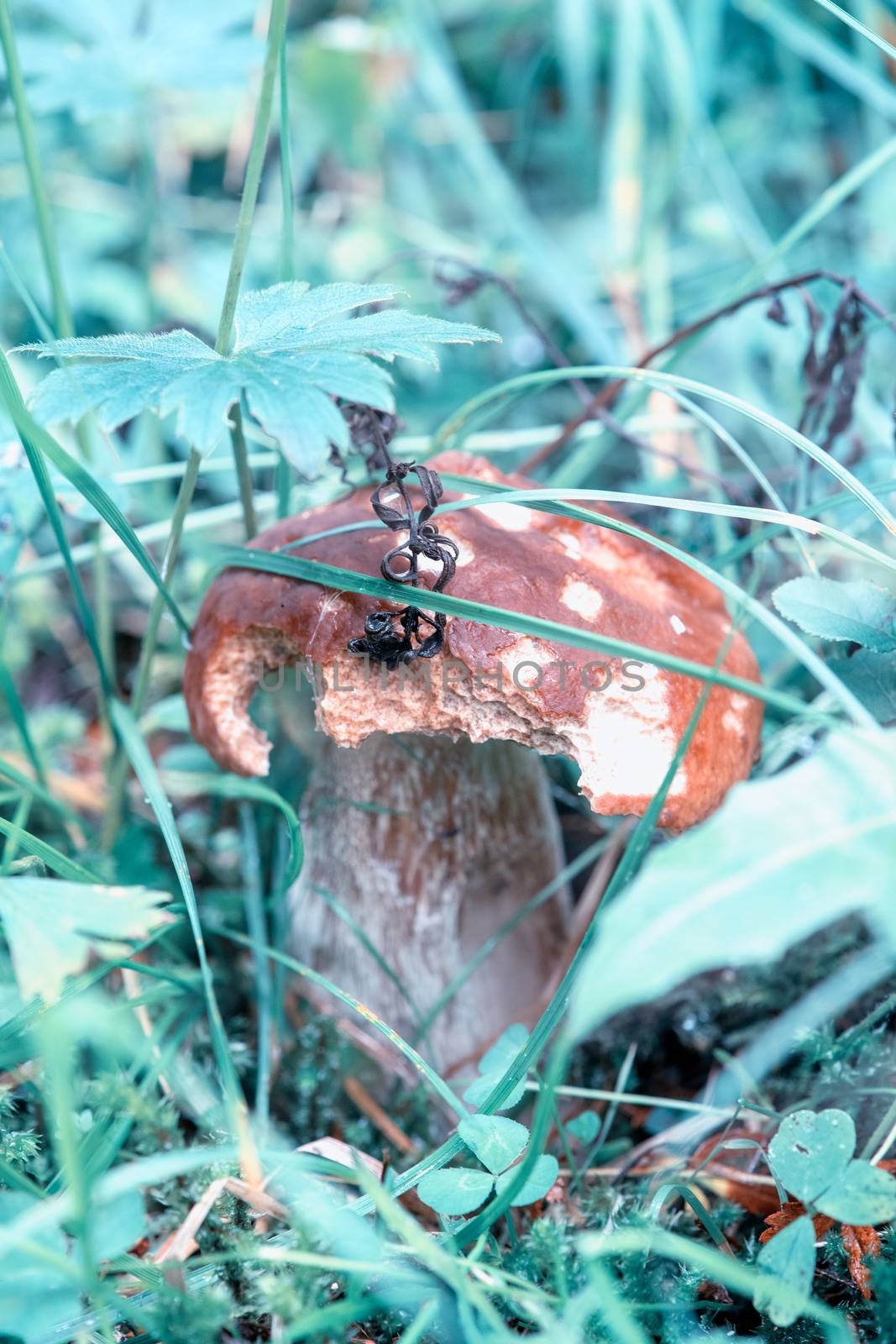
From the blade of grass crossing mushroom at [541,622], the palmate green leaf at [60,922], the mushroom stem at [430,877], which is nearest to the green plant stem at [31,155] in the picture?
the blade of grass crossing mushroom at [541,622]

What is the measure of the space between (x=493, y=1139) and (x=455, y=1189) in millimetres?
63

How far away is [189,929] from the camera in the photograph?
155 cm

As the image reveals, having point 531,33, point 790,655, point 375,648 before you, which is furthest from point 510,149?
point 375,648

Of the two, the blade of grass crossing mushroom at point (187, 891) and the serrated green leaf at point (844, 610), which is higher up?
the serrated green leaf at point (844, 610)

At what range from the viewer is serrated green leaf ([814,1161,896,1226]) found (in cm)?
93

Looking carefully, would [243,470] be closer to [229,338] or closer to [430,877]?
[229,338]

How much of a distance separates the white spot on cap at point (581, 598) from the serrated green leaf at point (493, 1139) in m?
0.57

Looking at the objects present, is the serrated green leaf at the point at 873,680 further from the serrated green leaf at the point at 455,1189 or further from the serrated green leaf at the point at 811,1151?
the serrated green leaf at the point at 455,1189

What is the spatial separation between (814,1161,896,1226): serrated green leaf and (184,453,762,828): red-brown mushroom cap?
0.39 m

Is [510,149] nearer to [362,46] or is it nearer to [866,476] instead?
[362,46]

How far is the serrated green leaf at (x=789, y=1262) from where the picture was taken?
91 cm

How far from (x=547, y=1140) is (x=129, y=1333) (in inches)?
22.6

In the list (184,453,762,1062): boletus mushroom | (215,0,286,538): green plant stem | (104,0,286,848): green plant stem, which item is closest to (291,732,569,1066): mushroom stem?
(184,453,762,1062): boletus mushroom

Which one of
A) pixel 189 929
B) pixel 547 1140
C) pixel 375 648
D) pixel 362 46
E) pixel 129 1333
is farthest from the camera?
pixel 362 46
